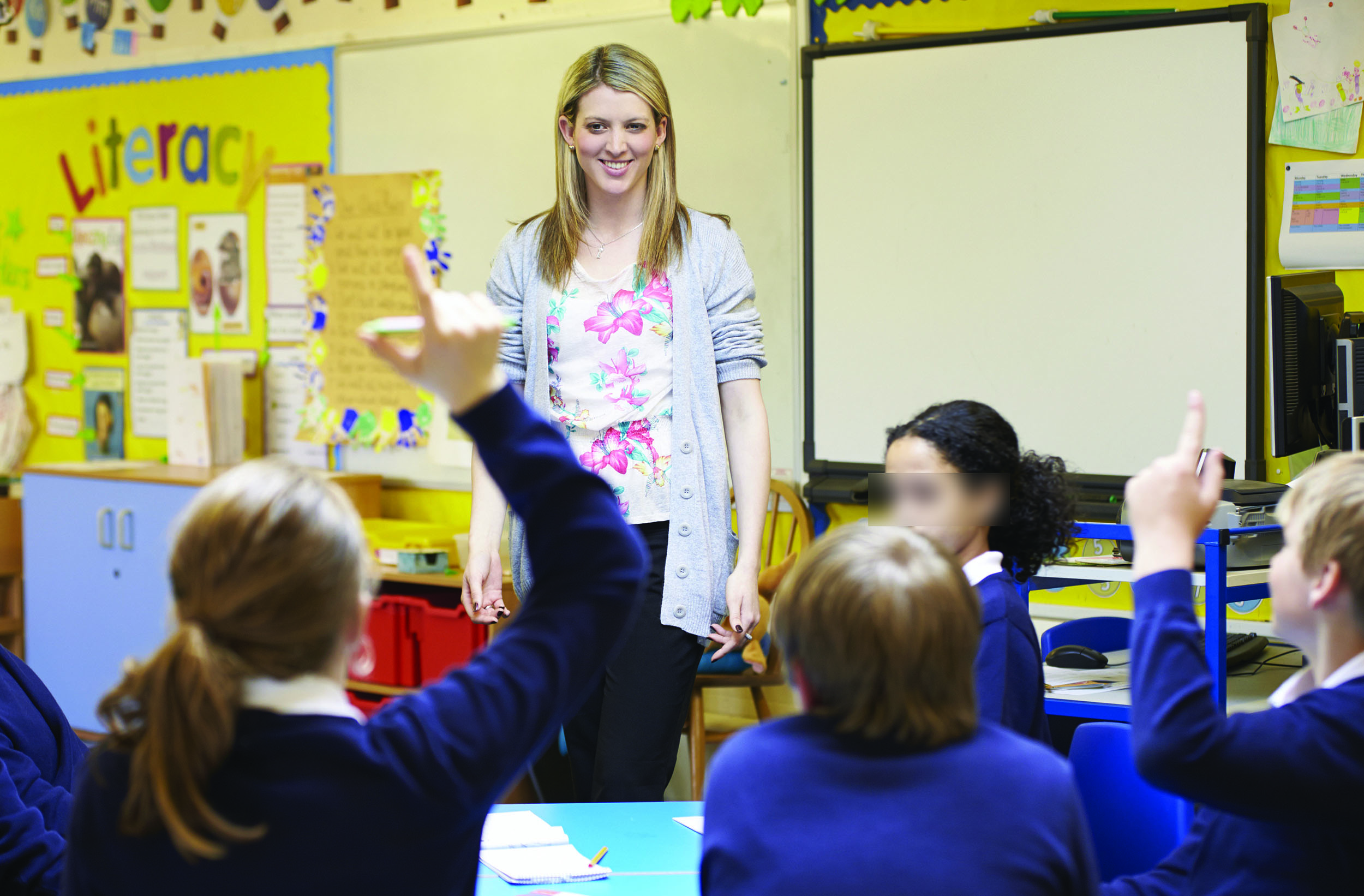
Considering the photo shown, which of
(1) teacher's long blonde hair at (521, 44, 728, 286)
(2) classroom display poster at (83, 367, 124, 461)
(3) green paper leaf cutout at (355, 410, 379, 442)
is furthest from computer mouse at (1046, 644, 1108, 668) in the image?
(2) classroom display poster at (83, 367, 124, 461)

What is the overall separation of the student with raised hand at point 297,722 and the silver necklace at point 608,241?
1010 millimetres

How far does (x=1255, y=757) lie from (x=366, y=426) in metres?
3.41

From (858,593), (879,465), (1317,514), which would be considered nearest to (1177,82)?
(879,465)

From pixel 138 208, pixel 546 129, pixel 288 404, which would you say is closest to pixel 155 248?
pixel 138 208

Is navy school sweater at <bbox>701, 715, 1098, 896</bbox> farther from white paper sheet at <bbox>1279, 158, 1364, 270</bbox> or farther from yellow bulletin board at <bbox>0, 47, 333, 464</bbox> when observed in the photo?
yellow bulletin board at <bbox>0, 47, 333, 464</bbox>

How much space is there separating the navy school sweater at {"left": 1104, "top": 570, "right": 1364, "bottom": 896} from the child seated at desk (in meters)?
0.11

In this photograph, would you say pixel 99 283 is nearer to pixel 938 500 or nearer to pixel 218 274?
Result: pixel 218 274

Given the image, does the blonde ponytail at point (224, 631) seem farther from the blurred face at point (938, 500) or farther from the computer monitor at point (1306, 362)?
the computer monitor at point (1306, 362)

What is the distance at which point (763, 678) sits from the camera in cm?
313

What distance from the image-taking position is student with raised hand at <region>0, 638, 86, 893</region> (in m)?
1.17

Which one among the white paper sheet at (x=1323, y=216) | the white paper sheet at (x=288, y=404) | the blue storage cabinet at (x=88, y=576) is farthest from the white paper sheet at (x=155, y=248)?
the white paper sheet at (x=1323, y=216)

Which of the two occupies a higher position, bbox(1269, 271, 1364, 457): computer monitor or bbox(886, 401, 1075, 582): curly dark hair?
bbox(1269, 271, 1364, 457): computer monitor

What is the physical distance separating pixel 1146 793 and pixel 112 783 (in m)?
1.11

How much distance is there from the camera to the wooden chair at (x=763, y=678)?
305 centimetres
